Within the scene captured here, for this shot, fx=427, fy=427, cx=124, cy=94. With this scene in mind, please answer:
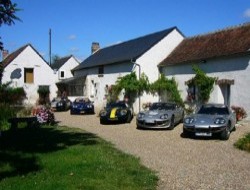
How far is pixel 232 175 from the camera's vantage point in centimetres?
967

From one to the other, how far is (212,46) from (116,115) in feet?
26.5

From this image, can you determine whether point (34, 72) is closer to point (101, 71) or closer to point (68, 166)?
point (101, 71)

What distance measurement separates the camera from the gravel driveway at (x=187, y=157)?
29.8 ft

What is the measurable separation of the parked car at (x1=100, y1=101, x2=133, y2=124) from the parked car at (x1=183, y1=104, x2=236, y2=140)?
626 centimetres

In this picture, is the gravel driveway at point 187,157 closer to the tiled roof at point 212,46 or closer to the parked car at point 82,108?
the tiled roof at point 212,46

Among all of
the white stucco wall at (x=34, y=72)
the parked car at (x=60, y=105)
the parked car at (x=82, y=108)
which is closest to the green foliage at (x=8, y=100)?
the white stucco wall at (x=34, y=72)

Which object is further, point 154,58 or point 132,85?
point 154,58

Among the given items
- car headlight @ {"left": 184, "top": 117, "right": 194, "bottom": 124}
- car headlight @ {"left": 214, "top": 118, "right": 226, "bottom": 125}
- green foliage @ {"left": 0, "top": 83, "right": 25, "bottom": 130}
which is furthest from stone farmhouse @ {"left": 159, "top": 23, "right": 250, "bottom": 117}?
green foliage @ {"left": 0, "top": 83, "right": 25, "bottom": 130}

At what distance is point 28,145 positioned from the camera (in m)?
13.9

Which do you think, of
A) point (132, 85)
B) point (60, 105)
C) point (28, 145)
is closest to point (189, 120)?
point (28, 145)

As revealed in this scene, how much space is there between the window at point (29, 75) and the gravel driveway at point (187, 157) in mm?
25915

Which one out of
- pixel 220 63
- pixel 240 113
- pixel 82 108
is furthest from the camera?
pixel 82 108

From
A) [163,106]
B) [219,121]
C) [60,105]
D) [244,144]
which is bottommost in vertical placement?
[244,144]

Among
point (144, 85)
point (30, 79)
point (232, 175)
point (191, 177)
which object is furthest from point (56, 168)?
point (30, 79)
